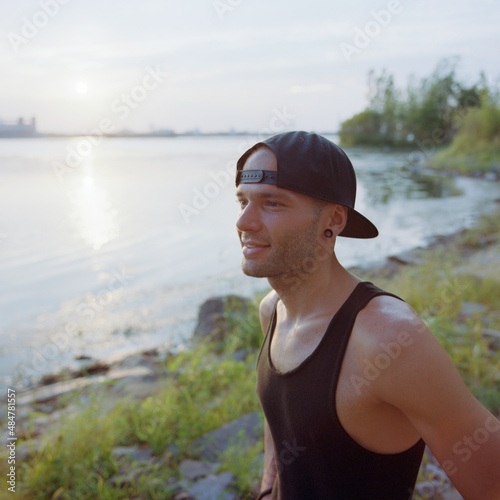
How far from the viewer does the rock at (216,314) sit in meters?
6.93

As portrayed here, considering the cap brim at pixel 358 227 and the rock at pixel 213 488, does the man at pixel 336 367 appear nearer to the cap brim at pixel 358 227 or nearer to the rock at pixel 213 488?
the cap brim at pixel 358 227

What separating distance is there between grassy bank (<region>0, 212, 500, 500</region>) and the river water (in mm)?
2283

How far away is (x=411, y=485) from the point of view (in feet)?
5.06

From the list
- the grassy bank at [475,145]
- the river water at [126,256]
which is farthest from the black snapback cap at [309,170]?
the grassy bank at [475,145]

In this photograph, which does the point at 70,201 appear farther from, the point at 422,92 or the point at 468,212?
the point at 422,92

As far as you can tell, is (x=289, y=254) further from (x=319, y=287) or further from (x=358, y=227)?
(x=358, y=227)

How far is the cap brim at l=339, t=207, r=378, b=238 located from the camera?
5.81 ft

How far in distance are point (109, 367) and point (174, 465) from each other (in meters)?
3.46

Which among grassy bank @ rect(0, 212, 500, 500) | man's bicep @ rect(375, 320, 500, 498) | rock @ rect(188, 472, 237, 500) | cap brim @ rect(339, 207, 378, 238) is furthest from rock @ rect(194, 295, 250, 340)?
man's bicep @ rect(375, 320, 500, 498)

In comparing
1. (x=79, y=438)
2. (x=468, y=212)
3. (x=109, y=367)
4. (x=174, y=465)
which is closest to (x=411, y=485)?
(x=174, y=465)

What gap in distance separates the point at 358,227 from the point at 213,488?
2.22m

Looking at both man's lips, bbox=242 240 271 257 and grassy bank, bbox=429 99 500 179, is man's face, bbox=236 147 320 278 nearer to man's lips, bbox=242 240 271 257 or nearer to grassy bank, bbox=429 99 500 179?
man's lips, bbox=242 240 271 257

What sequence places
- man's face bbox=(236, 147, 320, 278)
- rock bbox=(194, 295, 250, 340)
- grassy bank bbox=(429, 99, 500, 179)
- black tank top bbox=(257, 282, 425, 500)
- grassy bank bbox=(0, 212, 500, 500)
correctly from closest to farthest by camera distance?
1. black tank top bbox=(257, 282, 425, 500)
2. man's face bbox=(236, 147, 320, 278)
3. grassy bank bbox=(0, 212, 500, 500)
4. rock bbox=(194, 295, 250, 340)
5. grassy bank bbox=(429, 99, 500, 179)

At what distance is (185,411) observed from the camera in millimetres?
4117
